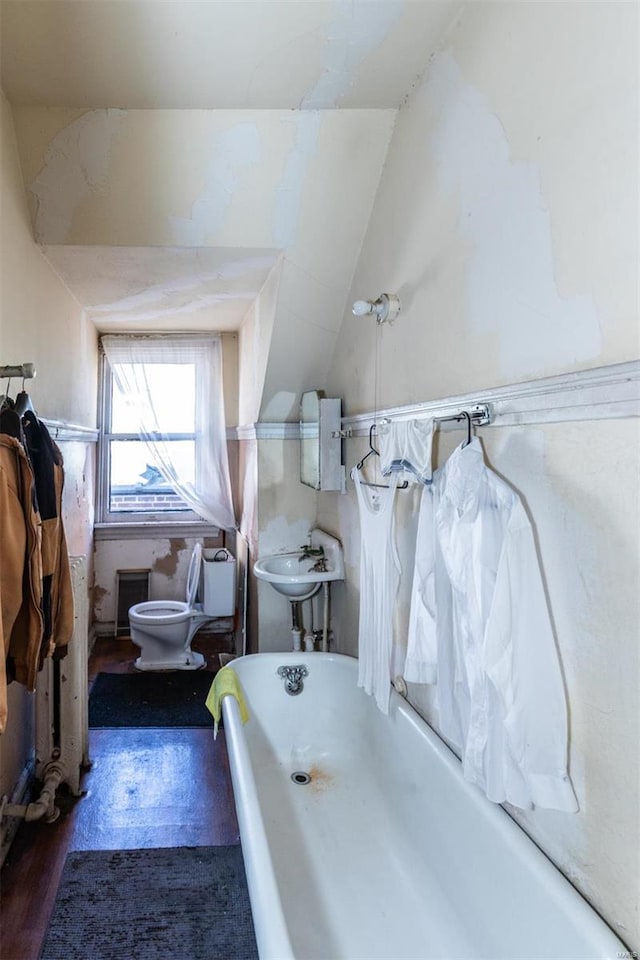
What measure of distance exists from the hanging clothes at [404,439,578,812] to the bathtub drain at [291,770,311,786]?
0.90m

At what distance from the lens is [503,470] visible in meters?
1.27

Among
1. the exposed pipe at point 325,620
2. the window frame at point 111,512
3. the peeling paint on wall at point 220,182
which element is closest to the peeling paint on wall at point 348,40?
the peeling paint on wall at point 220,182

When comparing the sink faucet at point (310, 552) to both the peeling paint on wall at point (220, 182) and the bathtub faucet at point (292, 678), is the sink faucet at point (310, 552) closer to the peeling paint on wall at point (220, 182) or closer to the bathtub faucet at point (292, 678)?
the bathtub faucet at point (292, 678)

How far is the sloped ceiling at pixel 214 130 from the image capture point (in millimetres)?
1414

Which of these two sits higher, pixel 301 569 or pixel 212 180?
pixel 212 180

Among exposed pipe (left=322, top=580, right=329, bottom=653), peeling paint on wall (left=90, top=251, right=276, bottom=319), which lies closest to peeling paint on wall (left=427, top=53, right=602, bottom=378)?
peeling paint on wall (left=90, top=251, right=276, bottom=319)

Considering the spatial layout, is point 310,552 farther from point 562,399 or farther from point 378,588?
point 562,399

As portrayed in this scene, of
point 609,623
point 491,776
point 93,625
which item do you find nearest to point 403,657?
point 491,776

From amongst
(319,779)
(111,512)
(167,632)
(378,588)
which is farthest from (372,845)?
(111,512)

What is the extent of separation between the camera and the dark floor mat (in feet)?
9.31

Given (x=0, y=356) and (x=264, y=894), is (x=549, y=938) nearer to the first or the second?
(x=264, y=894)

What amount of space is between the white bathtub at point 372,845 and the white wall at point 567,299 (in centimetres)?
10

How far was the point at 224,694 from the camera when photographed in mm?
1987

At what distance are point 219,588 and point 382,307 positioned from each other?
232 cm
